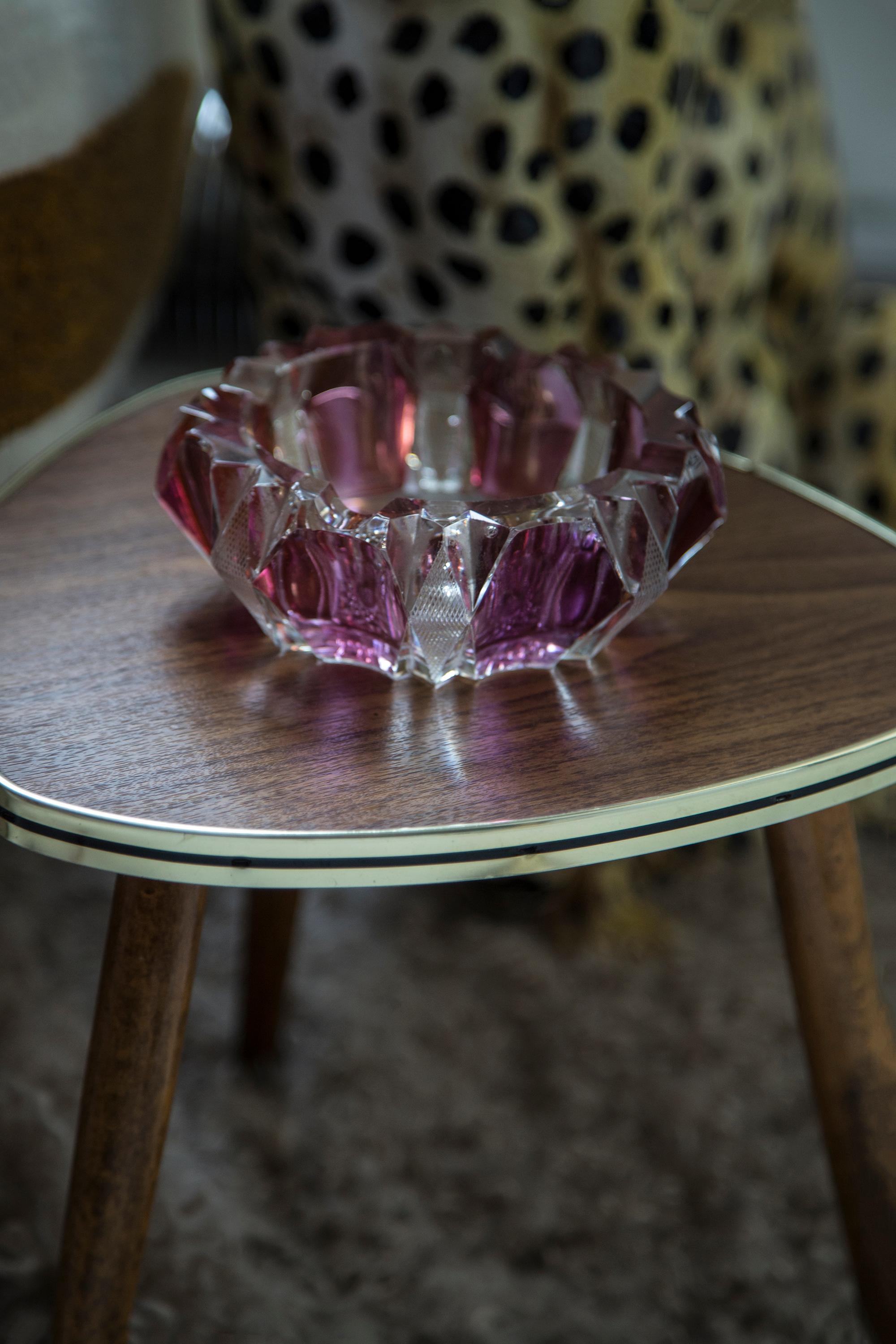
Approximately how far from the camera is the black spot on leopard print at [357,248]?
2.35 feet

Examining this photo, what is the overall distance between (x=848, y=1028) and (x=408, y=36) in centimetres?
56

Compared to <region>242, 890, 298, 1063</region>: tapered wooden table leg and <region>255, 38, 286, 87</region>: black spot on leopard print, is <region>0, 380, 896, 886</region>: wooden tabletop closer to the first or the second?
<region>242, 890, 298, 1063</region>: tapered wooden table leg

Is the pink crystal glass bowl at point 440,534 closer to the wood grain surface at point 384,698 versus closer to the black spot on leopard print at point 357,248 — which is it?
the wood grain surface at point 384,698

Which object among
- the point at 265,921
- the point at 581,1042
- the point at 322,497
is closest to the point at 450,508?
the point at 322,497

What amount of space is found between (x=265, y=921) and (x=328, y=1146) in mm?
131

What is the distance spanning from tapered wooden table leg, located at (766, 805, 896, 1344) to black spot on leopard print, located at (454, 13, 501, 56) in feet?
1.52

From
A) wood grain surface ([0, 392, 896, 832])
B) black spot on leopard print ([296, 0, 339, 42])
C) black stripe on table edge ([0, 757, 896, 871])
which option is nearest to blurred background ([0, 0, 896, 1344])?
black spot on leopard print ([296, 0, 339, 42])

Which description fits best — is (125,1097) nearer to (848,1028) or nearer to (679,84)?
(848,1028)

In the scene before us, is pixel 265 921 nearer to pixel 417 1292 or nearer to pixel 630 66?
pixel 417 1292

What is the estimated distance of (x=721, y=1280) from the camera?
0.58m

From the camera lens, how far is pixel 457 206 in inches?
26.8

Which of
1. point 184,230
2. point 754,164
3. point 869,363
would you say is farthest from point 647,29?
point 184,230

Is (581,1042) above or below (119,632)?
below

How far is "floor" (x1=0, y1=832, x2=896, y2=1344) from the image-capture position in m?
0.56
